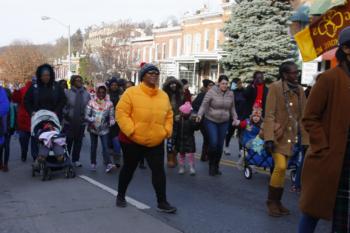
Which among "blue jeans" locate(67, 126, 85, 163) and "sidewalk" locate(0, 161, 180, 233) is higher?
"blue jeans" locate(67, 126, 85, 163)

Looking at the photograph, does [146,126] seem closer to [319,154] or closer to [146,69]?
[146,69]

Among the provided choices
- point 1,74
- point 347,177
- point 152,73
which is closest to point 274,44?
point 152,73

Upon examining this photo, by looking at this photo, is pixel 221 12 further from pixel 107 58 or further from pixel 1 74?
pixel 1 74

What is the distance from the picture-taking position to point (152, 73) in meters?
6.68

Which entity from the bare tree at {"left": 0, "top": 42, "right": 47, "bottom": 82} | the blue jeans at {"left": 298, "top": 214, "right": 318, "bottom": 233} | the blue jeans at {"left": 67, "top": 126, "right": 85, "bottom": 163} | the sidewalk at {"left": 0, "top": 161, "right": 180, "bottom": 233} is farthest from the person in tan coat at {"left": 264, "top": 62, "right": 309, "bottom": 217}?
the bare tree at {"left": 0, "top": 42, "right": 47, "bottom": 82}

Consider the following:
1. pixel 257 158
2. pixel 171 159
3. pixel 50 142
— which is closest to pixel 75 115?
pixel 50 142

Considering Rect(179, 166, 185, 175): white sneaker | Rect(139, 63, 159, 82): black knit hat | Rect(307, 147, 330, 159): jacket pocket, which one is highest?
Rect(139, 63, 159, 82): black knit hat

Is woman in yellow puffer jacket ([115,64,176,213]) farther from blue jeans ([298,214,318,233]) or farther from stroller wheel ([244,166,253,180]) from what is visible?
stroller wheel ([244,166,253,180])

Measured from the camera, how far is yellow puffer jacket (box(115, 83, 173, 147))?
257 inches

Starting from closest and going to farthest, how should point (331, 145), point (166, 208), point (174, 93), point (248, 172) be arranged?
point (331, 145) → point (166, 208) → point (248, 172) → point (174, 93)

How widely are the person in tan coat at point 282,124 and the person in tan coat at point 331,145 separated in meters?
2.40

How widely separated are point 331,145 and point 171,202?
3.83m

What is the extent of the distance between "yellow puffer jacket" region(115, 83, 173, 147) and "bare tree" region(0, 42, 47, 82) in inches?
2234

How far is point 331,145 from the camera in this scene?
12.7 ft
